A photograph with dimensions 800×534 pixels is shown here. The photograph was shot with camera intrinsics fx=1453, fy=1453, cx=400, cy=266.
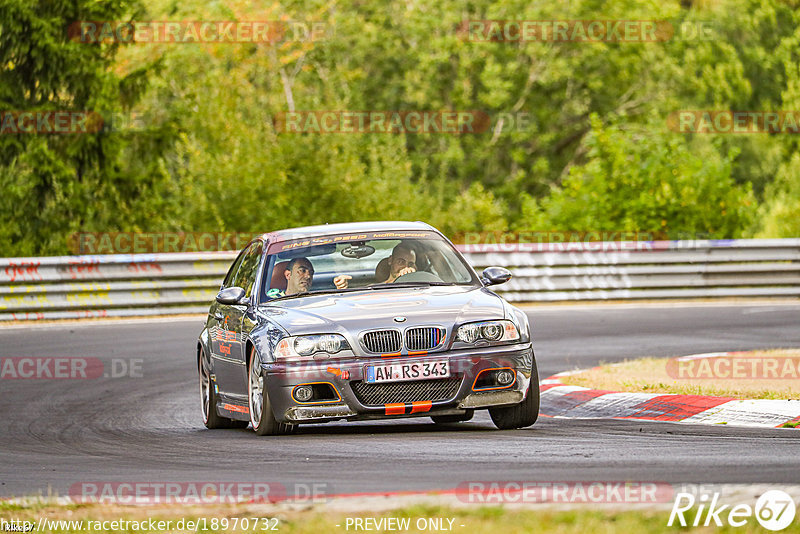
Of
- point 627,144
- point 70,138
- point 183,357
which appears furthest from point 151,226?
point 183,357

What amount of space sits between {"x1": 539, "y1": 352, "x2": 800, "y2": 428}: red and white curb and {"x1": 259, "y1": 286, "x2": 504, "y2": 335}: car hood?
1.50 metres

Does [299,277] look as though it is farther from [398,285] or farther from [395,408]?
[395,408]

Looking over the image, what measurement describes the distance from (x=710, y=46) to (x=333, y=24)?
12679mm

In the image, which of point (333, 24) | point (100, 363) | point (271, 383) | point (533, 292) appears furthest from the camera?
point (333, 24)

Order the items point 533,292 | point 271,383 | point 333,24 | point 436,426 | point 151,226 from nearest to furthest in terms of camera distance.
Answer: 1. point 271,383
2. point 436,426
3. point 533,292
4. point 151,226
5. point 333,24

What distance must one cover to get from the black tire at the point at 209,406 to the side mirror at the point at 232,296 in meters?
0.90

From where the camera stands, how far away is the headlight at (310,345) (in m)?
9.37

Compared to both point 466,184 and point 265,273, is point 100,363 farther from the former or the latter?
point 466,184

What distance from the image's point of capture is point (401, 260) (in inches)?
423

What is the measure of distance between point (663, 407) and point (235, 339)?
3149 mm

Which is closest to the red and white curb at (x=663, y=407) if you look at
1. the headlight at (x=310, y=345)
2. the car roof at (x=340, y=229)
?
the car roof at (x=340, y=229)

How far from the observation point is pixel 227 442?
9.62m

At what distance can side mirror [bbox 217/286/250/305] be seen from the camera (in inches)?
418

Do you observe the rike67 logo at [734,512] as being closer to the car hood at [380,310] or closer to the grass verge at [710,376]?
the car hood at [380,310]
